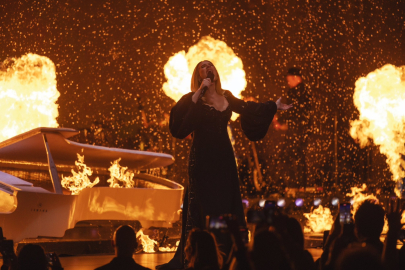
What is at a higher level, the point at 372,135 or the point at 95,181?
the point at 372,135

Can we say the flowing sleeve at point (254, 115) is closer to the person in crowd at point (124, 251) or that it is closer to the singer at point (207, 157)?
the singer at point (207, 157)

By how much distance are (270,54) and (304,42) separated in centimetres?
104

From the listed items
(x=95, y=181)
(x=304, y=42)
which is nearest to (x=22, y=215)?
(x=95, y=181)

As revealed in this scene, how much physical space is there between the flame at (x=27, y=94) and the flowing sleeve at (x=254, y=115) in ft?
26.5

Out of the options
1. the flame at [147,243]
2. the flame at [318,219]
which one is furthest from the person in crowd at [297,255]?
the flame at [318,219]

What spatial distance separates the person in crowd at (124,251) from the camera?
9.53 ft

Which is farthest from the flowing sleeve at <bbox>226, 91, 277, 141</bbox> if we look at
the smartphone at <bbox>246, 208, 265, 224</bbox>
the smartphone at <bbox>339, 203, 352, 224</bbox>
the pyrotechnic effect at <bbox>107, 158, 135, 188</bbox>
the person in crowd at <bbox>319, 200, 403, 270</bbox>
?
the pyrotechnic effect at <bbox>107, 158, 135, 188</bbox>

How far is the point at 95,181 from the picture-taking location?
8711mm

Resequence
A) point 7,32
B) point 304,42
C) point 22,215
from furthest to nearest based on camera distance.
A: 1. point 304,42
2. point 7,32
3. point 22,215

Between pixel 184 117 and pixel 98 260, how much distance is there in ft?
7.62

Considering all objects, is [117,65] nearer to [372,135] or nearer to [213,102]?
[372,135]

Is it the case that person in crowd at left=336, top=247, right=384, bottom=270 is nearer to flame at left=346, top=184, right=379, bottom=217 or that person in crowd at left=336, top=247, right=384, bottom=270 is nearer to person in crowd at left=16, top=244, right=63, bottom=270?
person in crowd at left=16, top=244, right=63, bottom=270

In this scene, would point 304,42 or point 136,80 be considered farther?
point 304,42

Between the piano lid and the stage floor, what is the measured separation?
139cm
